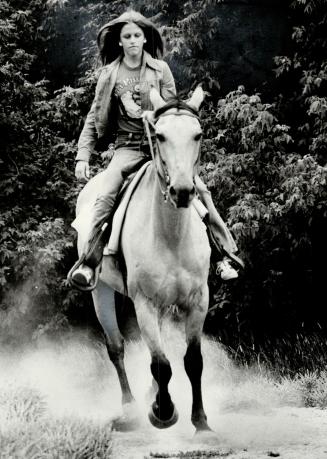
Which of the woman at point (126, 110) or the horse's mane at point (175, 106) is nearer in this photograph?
the horse's mane at point (175, 106)

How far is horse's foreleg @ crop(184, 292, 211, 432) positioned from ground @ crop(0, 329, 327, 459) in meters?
0.20

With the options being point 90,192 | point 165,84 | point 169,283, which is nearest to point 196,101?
point 165,84

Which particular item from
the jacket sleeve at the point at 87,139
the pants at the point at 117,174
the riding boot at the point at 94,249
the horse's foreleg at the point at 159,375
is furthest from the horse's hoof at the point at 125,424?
the jacket sleeve at the point at 87,139

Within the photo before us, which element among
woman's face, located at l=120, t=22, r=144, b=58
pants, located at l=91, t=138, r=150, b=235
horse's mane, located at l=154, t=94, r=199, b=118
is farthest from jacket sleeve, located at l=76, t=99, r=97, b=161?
horse's mane, located at l=154, t=94, r=199, b=118

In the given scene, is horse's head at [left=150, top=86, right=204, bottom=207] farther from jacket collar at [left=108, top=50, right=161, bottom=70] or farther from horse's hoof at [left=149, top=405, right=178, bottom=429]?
horse's hoof at [left=149, top=405, right=178, bottom=429]

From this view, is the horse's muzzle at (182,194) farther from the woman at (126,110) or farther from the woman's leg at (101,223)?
the woman's leg at (101,223)

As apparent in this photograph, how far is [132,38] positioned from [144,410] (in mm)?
3572

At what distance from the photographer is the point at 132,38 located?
24.0 ft

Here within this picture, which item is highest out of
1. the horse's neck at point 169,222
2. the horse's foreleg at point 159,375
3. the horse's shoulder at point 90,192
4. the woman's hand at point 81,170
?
the horse's neck at point 169,222

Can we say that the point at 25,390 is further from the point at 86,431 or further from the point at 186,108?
the point at 186,108

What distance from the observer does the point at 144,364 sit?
11.9m

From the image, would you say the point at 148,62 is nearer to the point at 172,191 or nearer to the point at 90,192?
the point at 90,192

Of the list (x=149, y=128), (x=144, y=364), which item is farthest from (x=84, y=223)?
(x=144, y=364)

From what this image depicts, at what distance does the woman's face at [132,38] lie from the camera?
24.0 feet
